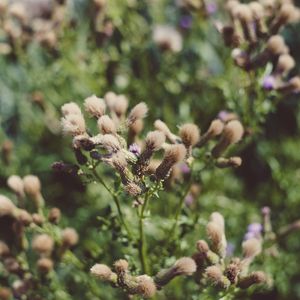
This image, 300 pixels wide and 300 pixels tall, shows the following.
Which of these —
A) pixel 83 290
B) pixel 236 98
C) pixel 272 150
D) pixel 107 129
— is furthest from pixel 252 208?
pixel 107 129

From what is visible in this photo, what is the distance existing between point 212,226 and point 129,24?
1.92 meters

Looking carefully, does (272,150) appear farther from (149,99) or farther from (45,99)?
(45,99)

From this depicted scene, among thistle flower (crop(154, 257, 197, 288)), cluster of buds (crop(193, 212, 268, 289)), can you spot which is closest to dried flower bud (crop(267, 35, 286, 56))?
cluster of buds (crop(193, 212, 268, 289))

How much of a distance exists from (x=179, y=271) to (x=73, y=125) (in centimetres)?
63

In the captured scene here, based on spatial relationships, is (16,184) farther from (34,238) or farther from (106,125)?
(106,125)

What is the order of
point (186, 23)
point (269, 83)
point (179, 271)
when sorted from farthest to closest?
point (186, 23) → point (269, 83) → point (179, 271)

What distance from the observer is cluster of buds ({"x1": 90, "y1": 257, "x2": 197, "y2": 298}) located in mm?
1838

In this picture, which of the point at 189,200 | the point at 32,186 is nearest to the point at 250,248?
the point at 189,200

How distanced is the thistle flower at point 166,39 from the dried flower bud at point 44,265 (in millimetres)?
1593

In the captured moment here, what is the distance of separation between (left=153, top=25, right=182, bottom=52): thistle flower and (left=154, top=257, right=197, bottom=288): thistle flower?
1675 mm

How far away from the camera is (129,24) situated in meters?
3.56

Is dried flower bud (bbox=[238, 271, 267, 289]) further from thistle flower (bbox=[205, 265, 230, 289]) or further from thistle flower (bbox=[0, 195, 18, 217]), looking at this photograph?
thistle flower (bbox=[0, 195, 18, 217])

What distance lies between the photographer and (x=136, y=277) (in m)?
1.91

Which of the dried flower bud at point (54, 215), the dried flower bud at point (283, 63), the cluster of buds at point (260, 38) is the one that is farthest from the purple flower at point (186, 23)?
the dried flower bud at point (54, 215)
